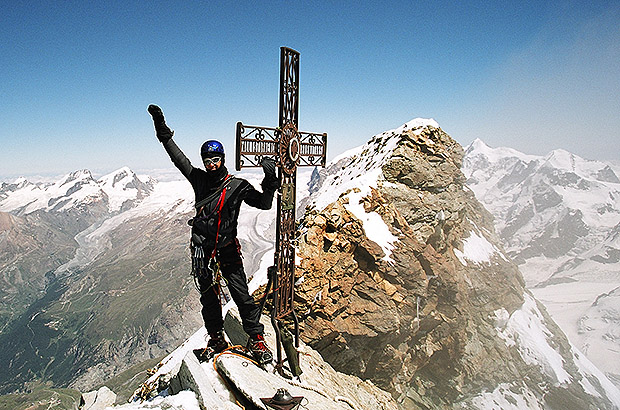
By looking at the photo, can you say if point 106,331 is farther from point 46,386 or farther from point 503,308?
point 503,308

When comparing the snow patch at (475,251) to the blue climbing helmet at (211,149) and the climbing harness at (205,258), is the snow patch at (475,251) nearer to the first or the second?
the climbing harness at (205,258)

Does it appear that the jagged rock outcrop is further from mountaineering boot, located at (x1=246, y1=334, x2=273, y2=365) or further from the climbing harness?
the climbing harness

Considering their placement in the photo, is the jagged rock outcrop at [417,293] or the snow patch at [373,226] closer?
the jagged rock outcrop at [417,293]

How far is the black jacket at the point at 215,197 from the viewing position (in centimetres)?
621

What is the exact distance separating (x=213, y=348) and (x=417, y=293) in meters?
16.9

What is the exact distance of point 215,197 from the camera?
621 cm

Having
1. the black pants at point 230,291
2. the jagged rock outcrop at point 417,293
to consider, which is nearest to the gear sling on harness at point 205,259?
the black pants at point 230,291

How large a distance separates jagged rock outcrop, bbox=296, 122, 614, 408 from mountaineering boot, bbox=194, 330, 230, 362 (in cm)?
889

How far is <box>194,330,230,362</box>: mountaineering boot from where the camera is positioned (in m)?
6.81

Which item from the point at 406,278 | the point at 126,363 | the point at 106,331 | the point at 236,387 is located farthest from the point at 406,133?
the point at 106,331

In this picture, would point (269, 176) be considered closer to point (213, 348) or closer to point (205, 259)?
point (205, 259)

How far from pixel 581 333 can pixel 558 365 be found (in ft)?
335

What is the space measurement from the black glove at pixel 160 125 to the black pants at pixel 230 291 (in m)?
2.43

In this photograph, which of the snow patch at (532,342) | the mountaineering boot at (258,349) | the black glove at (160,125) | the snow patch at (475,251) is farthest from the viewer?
the snow patch at (532,342)
